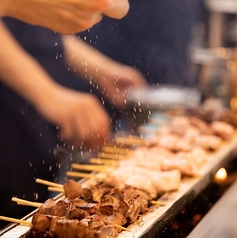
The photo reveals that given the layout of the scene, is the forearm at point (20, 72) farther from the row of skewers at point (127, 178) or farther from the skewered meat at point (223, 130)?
the skewered meat at point (223, 130)

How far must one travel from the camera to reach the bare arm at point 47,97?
4.17 m

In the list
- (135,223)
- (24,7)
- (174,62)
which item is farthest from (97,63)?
(174,62)

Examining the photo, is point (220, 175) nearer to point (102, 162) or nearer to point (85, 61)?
point (102, 162)

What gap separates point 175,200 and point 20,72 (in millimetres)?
1754

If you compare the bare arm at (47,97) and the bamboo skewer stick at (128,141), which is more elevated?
the bare arm at (47,97)

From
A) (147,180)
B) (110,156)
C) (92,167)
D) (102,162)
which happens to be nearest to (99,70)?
(110,156)

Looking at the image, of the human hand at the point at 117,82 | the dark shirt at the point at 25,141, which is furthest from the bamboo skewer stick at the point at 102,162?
the human hand at the point at 117,82

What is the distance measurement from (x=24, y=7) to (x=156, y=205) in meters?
1.39

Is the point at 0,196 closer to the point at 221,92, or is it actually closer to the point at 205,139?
the point at 205,139

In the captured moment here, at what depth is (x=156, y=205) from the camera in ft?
10.3

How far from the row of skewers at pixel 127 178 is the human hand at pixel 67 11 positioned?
94cm

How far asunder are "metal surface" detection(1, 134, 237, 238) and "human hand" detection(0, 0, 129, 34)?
1113 mm

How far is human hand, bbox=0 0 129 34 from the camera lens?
275 centimetres

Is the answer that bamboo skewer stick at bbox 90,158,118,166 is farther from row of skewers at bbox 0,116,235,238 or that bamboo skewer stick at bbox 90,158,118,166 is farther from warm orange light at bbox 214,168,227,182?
warm orange light at bbox 214,168,227,182
